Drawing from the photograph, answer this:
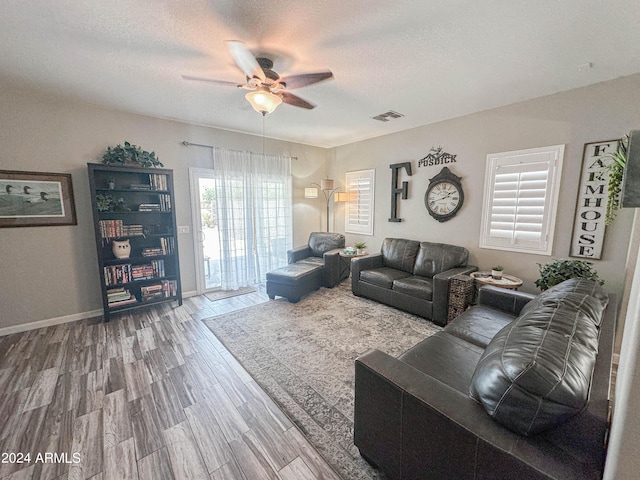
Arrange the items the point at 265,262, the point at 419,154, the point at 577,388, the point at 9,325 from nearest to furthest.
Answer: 1. the point at 577,388
2. the point at 9,325
3. the point at 419,154
4. the point at 265,262

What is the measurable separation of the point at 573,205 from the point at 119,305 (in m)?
5.41

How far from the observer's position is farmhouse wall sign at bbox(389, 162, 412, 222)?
13.7 ft

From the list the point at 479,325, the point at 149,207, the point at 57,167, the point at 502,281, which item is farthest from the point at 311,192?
the point at 479,325

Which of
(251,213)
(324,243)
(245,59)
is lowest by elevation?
(324,243)

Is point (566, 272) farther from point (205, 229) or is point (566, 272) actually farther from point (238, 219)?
point (205, 229)

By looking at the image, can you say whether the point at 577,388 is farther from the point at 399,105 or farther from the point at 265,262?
the point at 265,262

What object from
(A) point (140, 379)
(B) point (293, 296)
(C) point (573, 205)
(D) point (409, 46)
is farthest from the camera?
(B) point (293, 296)

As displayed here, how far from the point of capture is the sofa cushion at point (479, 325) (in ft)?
6.34

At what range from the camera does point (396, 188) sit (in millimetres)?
4340

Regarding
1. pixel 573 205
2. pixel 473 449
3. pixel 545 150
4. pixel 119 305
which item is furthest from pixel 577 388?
pixel 119 305

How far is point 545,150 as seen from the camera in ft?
9.33

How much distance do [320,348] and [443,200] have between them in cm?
276

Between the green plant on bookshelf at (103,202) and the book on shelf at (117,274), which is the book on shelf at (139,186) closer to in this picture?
the green plant on bookshelf at (103,202)

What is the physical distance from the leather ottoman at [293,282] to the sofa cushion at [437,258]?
5.19 feet
